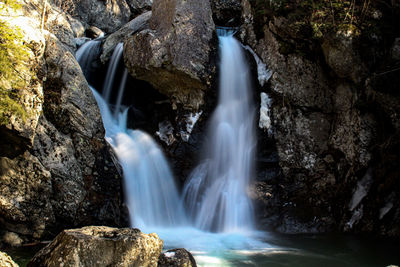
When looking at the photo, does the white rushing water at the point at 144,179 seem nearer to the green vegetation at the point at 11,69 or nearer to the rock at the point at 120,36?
the rock at the point at 120,36

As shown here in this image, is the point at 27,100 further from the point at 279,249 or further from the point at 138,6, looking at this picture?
the point at 138,6

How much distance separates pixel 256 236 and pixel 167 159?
3.14 m

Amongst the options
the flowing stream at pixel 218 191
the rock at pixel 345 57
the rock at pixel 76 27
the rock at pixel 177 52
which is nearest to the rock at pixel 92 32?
the rock at pixel 76 27

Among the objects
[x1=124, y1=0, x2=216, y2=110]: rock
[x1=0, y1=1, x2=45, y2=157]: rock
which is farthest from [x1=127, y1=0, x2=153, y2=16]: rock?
[x1=0, y1=1, x2=45, y2=157]: rock

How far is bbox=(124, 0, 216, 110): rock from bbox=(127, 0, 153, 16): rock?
9.47 metres

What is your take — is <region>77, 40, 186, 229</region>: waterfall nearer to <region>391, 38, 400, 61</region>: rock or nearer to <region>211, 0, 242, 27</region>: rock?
<region>211, 0, 242, 27</region>: rock

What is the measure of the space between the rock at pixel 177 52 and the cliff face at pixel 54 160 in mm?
2199

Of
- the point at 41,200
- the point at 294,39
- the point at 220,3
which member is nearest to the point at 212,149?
the point at 294,39

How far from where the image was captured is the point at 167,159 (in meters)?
9.23

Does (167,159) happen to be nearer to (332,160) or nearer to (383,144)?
(332,160)

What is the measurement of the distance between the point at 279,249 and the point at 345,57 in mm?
4958

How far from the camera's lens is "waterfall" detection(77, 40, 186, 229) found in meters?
7.99

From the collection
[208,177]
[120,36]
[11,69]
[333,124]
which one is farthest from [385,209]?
[120,36]

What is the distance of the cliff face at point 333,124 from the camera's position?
7.95 metres
